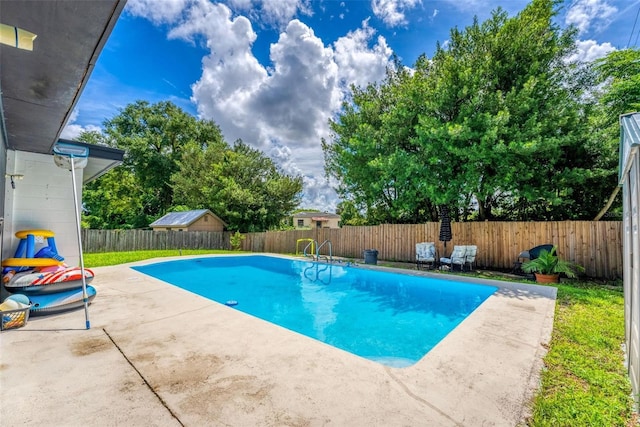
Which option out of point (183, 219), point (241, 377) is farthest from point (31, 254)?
point (183, 219)

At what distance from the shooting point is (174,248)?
16.7 metres

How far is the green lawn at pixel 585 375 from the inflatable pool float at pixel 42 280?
5.75 metres

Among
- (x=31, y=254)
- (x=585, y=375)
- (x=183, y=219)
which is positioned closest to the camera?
(x=585, y=375)

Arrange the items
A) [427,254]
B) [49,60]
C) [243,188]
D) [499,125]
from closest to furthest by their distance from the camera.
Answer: [49,60] → [499,125] → [427,254] → [243,188]

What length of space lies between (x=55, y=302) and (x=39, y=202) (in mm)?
2128

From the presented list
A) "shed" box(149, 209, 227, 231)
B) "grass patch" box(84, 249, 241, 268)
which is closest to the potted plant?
"grass patch" box(84, 249, 241, 268)

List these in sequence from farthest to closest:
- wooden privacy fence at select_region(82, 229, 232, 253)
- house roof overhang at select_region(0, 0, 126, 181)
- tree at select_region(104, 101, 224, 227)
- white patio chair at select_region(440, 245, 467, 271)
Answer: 1. tree at select_region(104, 101, 224, 227)
2. wooden privacy fence at select_region(82, 229, 232, 253)
3. white patio chair at select_region(440, 245, 467, 271)
4. house roof overhang at select_region(0, 0, 126, 181)

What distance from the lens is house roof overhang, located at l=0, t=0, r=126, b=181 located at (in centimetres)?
176

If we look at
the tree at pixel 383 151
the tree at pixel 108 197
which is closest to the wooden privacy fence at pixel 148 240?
the tree at pixel 108 197

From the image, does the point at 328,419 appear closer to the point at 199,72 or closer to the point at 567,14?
the point at 567,14

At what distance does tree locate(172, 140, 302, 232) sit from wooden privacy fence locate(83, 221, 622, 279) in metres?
1.74

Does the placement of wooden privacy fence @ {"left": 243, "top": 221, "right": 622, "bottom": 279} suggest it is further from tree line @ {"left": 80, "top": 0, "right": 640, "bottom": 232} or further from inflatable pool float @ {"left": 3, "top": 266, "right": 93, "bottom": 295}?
inflatable pool float @ {"left": 3, "top": 266, "right": 93, "bottom": 295}

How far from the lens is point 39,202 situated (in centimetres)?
493

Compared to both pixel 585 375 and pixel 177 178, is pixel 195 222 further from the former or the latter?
pixel 585 375
